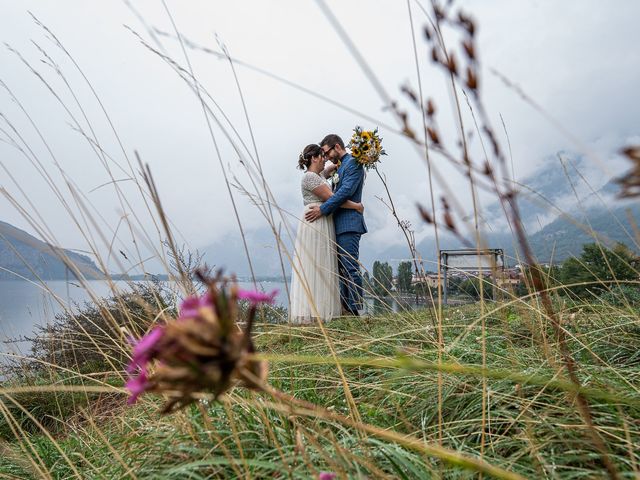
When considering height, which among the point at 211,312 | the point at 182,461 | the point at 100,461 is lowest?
the point at 100,461

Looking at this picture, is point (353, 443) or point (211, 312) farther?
point (353, 443)

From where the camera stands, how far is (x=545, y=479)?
0.78 meters

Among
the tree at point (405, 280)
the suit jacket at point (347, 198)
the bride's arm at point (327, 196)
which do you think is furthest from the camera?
the bride's arm at point (327, 196)

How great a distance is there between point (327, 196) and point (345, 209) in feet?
0.87

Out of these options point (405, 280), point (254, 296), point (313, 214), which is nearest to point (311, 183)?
point (313, 214)

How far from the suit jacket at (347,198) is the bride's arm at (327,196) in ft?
0.22

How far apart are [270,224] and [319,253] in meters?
4.44

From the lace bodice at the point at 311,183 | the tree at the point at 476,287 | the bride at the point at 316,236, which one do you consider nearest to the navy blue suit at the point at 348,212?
the bride at the point at 316,236

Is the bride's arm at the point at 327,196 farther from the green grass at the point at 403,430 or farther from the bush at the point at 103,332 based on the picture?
the green grass at the point at 403,430

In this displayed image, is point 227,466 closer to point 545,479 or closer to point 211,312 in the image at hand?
point 545,479

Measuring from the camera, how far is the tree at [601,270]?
1.74m

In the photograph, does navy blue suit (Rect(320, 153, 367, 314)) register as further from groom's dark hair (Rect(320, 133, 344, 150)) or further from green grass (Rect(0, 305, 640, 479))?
green grass (Rect(0, 305, 640, 479))

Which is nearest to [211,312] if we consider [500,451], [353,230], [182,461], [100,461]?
[182,461]

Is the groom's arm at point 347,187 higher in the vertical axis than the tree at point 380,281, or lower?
higher
